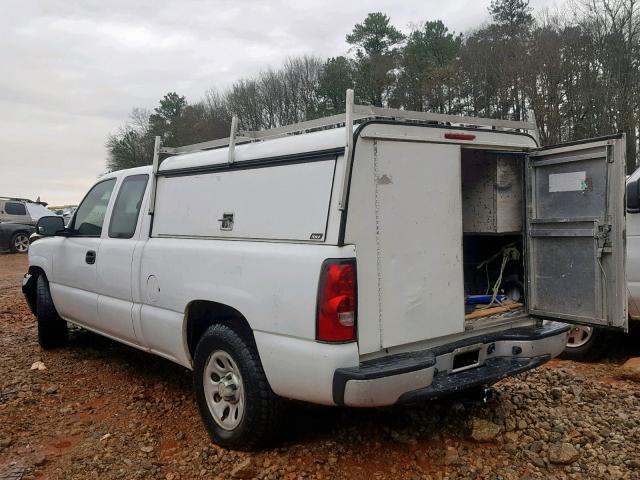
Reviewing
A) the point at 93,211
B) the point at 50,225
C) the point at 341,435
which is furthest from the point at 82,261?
the point at 341,435

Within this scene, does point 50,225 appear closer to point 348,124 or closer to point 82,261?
point 82,261

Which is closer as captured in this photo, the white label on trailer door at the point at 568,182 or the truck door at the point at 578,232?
the truck door at the point at 578,232

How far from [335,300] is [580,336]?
12.6ft

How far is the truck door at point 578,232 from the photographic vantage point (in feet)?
11.7

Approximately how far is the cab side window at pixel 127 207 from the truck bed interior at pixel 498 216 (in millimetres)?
2571

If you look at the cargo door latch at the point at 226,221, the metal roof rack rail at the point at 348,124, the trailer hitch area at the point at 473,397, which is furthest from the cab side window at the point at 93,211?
the trailer hitch area at the point at 473,397

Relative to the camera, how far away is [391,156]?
316cm

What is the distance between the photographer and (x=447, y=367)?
3.32 meters

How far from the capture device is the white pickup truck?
297cm

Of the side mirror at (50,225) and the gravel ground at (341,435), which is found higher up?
the side mirror at (50,225)

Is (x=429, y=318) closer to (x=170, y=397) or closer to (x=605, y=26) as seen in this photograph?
(x=170, y=397)

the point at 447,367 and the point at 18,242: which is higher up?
the point at 18,242

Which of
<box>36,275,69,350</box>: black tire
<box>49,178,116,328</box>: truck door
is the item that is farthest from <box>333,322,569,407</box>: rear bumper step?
<box>36,275,69,350</box>: black tire

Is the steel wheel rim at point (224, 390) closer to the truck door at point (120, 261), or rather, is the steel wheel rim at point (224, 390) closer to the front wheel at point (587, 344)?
the truck door at point (120, 261)
